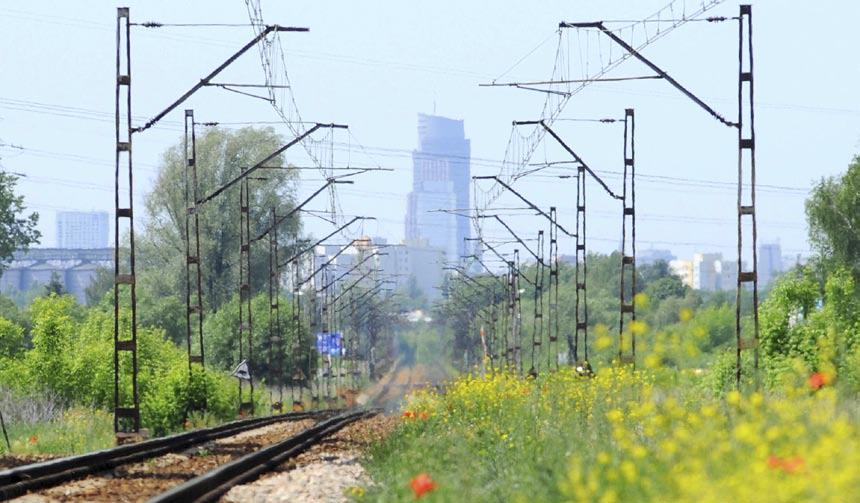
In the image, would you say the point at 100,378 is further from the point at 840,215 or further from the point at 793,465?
the point at 793,465

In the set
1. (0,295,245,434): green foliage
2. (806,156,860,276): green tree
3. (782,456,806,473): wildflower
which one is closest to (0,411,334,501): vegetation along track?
(782,456,806,473): wildflower

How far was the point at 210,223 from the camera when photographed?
359 ft

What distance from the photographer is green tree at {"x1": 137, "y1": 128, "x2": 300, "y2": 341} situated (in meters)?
110

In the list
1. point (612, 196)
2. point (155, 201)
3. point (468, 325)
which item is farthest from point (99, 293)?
point (612, 196)

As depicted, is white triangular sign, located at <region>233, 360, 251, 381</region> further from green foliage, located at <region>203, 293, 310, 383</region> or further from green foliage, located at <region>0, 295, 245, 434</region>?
green foliage, located at <region>203, 293, 310, 383</region>

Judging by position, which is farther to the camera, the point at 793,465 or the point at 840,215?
the point at 840,215

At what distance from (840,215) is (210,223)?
156 feet

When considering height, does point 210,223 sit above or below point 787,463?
above

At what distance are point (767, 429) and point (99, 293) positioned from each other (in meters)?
162

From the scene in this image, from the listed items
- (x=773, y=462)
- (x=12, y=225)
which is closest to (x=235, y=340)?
(x=12, y=225)

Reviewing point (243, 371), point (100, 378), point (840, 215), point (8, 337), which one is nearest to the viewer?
point (100, 378)

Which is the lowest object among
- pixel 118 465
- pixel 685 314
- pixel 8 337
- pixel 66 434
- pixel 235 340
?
pixel 66 434

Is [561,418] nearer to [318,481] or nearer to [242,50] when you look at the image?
[318,481]

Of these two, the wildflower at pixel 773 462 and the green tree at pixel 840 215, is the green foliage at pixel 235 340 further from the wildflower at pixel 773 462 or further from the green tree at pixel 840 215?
the wildflower at pixel 773 462
